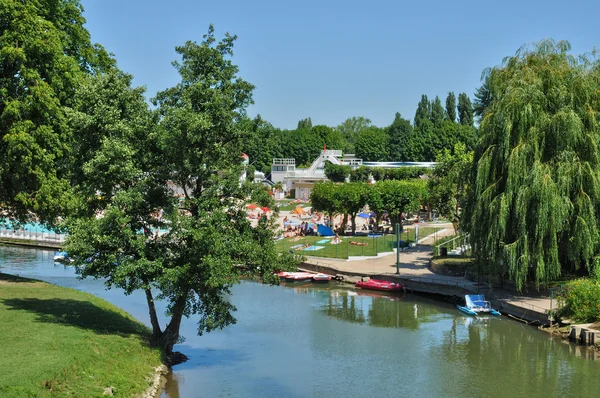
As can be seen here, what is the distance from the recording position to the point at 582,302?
31.1 m

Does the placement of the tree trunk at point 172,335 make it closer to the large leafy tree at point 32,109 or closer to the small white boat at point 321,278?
the large leafy tree at point 32,109

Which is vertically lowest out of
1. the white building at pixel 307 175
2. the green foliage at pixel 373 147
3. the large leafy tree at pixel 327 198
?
the large leafy tree at pixel 327 198

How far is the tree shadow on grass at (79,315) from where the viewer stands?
2439 centimetres

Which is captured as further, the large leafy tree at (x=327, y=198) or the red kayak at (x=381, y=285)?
the large leafy tree at (x=327, y=198)

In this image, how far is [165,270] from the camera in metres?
21.9

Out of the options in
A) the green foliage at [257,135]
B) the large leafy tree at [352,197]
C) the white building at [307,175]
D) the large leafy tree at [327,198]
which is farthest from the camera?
the white building at [307,175]

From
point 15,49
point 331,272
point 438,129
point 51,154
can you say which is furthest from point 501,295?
point 438,129

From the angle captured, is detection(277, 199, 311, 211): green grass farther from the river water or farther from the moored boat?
the river water

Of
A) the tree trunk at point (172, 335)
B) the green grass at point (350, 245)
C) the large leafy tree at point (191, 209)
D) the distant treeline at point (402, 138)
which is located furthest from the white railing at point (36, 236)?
the distant treeline at point (402, 138)

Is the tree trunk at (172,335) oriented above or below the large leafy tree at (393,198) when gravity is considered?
below

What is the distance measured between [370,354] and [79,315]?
38.4 ft

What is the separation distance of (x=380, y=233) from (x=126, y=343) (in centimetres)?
4025

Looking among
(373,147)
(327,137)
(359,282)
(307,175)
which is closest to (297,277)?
(359,282)

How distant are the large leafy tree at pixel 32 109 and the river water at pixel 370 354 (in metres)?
8.04
